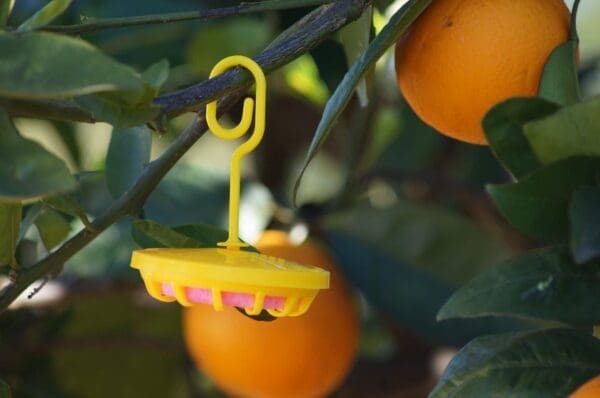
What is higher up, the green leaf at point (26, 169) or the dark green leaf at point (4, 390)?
the green leaf at point (26, 169)

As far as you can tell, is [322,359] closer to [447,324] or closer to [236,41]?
[447,324]

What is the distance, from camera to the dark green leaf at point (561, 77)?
2.03 ft

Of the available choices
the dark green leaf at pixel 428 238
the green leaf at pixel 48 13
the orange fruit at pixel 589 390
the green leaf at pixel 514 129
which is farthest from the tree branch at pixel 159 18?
the dark green leaf at pixel 428 238

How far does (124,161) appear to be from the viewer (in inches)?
29.1

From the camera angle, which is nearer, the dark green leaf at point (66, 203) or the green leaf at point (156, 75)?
the green leaf at point (156, 75)

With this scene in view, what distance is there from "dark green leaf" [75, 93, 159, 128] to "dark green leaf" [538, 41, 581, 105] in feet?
0.70

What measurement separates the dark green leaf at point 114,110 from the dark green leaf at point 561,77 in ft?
0.70

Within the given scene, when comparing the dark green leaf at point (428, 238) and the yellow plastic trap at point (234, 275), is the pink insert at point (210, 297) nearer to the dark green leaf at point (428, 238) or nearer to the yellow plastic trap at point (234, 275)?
the yellow plastic trap at point (234, 275)

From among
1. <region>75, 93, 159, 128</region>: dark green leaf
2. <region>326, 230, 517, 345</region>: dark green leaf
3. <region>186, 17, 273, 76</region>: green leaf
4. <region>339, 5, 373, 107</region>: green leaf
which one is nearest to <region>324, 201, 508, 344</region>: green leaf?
<region>326, 230, 517, 345</region>: dark green leaf

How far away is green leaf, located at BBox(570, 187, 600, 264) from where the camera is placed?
53cm

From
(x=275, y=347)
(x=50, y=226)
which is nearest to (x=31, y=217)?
(x=50, y=226)

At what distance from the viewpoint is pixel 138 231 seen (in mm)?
655

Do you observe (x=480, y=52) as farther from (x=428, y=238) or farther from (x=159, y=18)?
(x=428, y=238)

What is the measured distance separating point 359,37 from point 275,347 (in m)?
0.40
